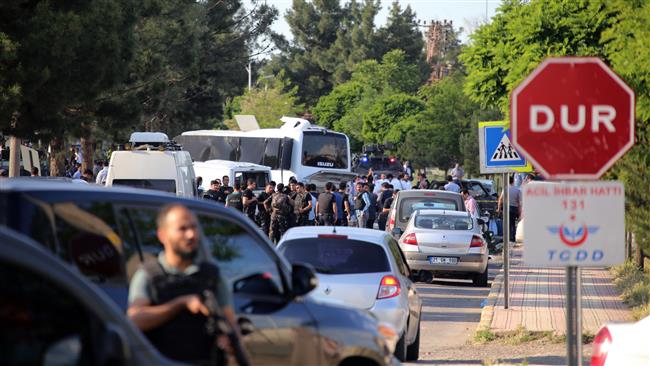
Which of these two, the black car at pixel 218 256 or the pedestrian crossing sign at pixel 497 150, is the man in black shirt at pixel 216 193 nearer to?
the pedestrian crossing sign at pixel 497 150

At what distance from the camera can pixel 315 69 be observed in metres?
124

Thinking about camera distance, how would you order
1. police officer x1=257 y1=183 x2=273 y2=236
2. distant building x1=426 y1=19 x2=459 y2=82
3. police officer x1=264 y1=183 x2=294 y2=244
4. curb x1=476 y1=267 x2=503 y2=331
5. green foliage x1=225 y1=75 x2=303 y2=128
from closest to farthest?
1. curb x1=476 y1=267 x2=503 y2=331
2. police officer x1=264 y1=183 x2=294 y2=244
3. police officer x1=257 y1=183 x2=273 y2=236
4. green foliage x1=225 y1=75 x2=303 y2=128
5. distant building x1=426 y1=19 x2=459 y2=82

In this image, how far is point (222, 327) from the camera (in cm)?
533

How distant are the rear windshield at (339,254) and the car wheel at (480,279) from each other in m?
11.9

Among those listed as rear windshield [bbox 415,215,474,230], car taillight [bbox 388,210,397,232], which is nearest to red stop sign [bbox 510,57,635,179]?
rear windshield [bbox 415,215,474,230]

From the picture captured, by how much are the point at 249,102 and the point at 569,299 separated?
→ 307 ft

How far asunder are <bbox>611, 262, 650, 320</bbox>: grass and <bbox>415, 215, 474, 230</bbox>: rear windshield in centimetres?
297

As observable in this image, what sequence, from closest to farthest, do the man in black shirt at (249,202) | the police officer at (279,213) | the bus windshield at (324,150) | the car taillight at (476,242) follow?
the car taillight at (476,242) < the police officer at (279,213) < the man in black shirt at (249,202) < the bus windshield at (324,150)

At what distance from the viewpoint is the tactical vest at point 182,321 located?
5.54m

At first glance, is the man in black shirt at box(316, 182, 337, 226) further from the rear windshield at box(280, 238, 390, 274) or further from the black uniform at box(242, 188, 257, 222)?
the rear windshield at box(280, 238, 390, 274)

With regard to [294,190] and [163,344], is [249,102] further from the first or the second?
[163,344]

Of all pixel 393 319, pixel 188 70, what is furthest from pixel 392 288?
pixel 188 70

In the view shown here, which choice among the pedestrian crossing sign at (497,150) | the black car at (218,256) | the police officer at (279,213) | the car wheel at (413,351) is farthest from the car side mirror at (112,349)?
the police officer at (279,213)

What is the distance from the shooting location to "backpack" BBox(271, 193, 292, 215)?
29.2 meters
